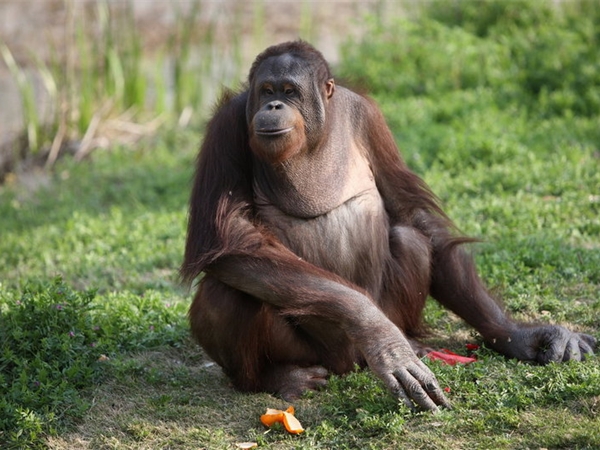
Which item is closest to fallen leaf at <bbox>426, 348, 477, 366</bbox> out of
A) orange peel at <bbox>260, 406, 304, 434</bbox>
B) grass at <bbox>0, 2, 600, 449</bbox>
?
grass at <bbox>0, 2, 600, 449</bbox>

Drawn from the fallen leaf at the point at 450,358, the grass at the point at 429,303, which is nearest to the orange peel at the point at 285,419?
the grass at the point at 429,303

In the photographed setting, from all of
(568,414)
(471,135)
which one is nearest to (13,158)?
(471,135)

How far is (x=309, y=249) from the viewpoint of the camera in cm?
427

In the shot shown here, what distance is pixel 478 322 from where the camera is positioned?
4.46 metres

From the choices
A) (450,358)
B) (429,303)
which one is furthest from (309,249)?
(429,303)

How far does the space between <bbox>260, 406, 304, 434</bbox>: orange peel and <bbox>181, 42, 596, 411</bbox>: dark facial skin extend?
0.86ft

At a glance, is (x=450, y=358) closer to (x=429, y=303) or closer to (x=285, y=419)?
(x=429, y=303)

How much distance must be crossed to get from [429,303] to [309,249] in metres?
1.07

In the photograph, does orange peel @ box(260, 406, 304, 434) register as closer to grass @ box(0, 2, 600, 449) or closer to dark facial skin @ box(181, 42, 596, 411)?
grass @ box(0, 2, 600, 449)

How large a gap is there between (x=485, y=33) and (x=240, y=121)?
6.18 m

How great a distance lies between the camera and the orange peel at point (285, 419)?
3.75 metres

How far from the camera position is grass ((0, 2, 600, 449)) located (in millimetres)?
3789

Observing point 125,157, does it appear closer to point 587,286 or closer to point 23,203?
point 23,203

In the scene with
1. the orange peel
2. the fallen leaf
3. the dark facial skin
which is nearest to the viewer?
the orange peel
